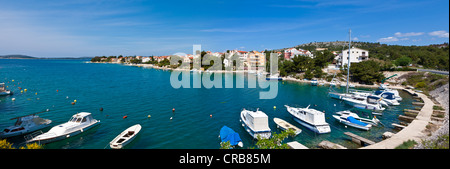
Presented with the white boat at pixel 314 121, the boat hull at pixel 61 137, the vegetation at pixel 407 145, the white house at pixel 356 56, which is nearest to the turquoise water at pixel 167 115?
the boat hull at pixel 61 137

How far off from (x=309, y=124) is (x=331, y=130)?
8.81 ft

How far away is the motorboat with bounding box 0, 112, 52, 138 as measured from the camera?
61.4ft

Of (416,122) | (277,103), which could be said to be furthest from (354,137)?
(277,103)

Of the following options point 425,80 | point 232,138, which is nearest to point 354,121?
point 232,138

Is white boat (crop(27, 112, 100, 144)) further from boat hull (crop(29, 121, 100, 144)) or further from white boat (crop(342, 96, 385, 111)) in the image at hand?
white boat (crop(342, 96, 385, 111))

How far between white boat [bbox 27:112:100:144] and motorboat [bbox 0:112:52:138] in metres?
2.16

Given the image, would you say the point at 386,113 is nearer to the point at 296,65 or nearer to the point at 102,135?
the point at 102,135

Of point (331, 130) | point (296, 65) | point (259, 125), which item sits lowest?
point (331, 130)

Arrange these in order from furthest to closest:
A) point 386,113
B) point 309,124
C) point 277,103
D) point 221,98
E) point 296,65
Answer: point 296,65 < point 221,98 < point 277,103 < point 386,113 < point 309,124

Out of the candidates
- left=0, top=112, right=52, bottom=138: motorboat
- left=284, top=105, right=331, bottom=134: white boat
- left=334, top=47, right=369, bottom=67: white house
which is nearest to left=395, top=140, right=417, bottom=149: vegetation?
left=284, top=105, right=331, bottom=134: white boat

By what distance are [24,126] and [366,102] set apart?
44114 mm
